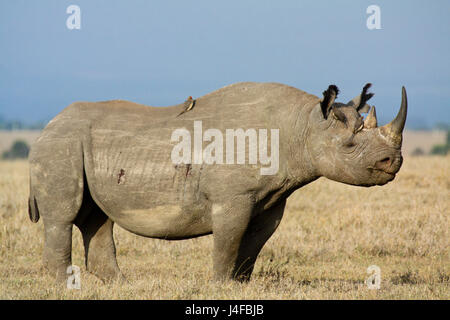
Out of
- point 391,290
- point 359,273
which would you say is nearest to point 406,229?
point 359,273

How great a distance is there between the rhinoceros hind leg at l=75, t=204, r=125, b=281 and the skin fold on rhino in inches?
10.7

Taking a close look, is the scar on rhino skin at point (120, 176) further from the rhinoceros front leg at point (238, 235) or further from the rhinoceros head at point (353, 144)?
the rhinoceros head at point (353, 144)

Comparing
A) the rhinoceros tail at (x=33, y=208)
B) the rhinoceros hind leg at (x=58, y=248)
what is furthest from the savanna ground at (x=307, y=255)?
the rhinoceros tail at (x=33, y=208)

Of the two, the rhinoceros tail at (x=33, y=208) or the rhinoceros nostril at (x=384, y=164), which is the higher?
the rhinoceros nostril at (x=384, y=164)

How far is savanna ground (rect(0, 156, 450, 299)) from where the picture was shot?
24.7 feet

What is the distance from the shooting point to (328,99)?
7.50 metres

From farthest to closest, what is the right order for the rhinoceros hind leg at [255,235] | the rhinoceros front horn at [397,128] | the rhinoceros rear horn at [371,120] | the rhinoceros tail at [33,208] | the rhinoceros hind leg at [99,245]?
the rhinoceros hind leg at [99,245], the rhinoceros tail at [33,208], the rhinoceros hind leg at [255,235], the rhinoceros rear horn at [371,120], the rhinoceros front horn at [397,128]

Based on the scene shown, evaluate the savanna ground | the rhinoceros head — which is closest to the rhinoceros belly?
the savanna ground

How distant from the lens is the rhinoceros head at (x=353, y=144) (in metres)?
7.35

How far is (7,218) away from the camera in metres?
12.8

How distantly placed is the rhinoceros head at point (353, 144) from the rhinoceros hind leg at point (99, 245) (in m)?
2.84

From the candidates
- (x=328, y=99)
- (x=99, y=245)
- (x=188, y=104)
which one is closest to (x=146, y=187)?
(x=188, y=104)
